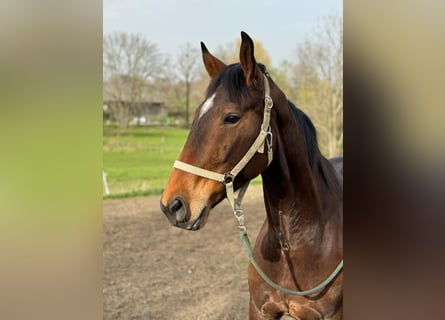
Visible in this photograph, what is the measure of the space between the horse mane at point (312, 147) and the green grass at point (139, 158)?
344 inches

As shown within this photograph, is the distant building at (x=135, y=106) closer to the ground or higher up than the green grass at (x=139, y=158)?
higher up

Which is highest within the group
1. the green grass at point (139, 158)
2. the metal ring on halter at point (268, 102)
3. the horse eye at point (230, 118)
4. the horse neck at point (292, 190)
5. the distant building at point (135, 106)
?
the metal ring on halter at point (268, 102)

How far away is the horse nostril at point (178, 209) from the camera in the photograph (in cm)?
150

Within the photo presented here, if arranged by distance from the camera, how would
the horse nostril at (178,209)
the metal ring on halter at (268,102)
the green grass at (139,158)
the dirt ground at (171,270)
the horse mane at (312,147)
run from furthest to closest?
the green grass at (139,158)
the dirt ground at (171,270)
the horse mane at (312,147)
the metal ring on halter at (268,102)
the horse nostril at (178,209)

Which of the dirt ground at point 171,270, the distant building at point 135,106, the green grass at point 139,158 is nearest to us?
the dirt ground at point 171,270

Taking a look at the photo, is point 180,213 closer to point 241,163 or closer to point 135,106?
point 241,163

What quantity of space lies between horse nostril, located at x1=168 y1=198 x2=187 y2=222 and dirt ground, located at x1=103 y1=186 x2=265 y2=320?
274 centimetres

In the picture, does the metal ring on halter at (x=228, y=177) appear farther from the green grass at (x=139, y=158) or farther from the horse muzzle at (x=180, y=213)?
the green grass at (x=139, y=158)

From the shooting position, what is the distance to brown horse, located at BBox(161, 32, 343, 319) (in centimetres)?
153

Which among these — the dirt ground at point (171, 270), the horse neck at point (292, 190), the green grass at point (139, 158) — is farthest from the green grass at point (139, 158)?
the horse neck at point (292, 190)

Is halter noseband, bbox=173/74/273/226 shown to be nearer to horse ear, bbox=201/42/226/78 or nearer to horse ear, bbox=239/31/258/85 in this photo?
horse ear, bbox=239/31/258/85
